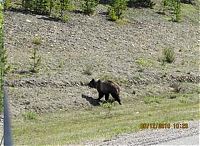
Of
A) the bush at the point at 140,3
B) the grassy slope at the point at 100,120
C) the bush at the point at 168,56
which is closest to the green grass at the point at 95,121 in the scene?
the grassy slope at the point at 100,120

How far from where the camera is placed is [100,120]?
21281 mm

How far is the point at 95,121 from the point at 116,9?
61.6 ft

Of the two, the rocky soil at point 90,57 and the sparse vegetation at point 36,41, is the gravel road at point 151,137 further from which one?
the sparse vegetation at point 36,41

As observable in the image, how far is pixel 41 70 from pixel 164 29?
14224mm

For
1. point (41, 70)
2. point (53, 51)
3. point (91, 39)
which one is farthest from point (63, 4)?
point (41, 70)

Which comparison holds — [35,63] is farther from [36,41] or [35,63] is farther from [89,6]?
[89,6]

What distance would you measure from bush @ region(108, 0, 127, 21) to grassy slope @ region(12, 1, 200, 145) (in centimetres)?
1283

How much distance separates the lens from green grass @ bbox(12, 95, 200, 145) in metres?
17.1

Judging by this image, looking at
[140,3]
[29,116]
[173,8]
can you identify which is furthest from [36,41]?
[173,8]

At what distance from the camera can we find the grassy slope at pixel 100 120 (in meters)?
17.3

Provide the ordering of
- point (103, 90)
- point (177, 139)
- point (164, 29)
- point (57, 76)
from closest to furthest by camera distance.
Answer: point (177, 139) < point (103, 90) < point (57, 76) < point (164, 29)

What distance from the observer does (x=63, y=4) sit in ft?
120

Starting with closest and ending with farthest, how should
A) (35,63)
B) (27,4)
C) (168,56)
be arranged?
(35,63) → (168,56) → (27,4)

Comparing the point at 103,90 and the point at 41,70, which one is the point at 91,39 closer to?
the point at 41,70
